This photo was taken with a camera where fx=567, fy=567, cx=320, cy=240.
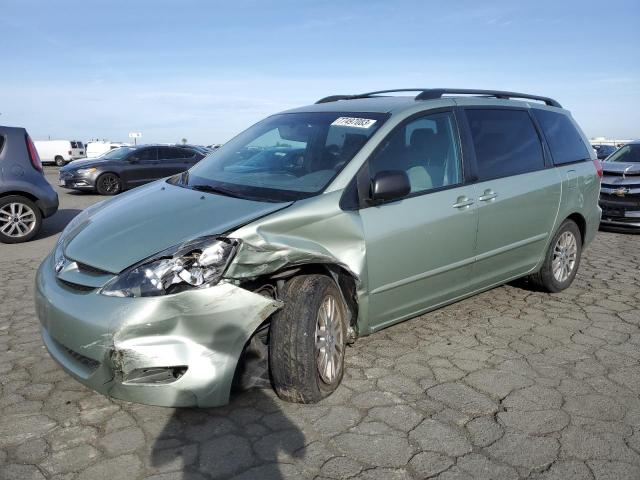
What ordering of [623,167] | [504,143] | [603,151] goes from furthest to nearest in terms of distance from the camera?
[603,151] → [623,167] → [504,143]

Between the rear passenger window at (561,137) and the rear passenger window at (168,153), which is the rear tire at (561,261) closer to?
the rear passenger window at (561,137)

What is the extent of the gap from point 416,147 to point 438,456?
2053 mm

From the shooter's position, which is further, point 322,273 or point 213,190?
point 213,190

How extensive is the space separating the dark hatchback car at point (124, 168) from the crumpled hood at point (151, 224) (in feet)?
39.1

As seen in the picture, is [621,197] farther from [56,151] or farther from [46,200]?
[56,151]

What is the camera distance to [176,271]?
2.77 meters

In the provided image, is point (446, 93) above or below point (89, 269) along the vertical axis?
above

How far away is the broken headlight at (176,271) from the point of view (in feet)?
9.03

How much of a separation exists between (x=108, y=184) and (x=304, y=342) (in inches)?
525

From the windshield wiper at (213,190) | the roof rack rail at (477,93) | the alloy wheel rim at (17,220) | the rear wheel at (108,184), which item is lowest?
the rear wheel at (108,184)

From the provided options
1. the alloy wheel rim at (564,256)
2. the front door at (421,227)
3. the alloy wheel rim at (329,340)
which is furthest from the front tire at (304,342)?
the alloy wheel rim at (564,256)

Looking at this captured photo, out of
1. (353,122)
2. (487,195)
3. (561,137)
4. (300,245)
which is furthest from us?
(561,137)

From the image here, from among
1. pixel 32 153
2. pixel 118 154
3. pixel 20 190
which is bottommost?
pixel 118 154

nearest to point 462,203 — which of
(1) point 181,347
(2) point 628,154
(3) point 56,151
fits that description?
(1) point 181,347
